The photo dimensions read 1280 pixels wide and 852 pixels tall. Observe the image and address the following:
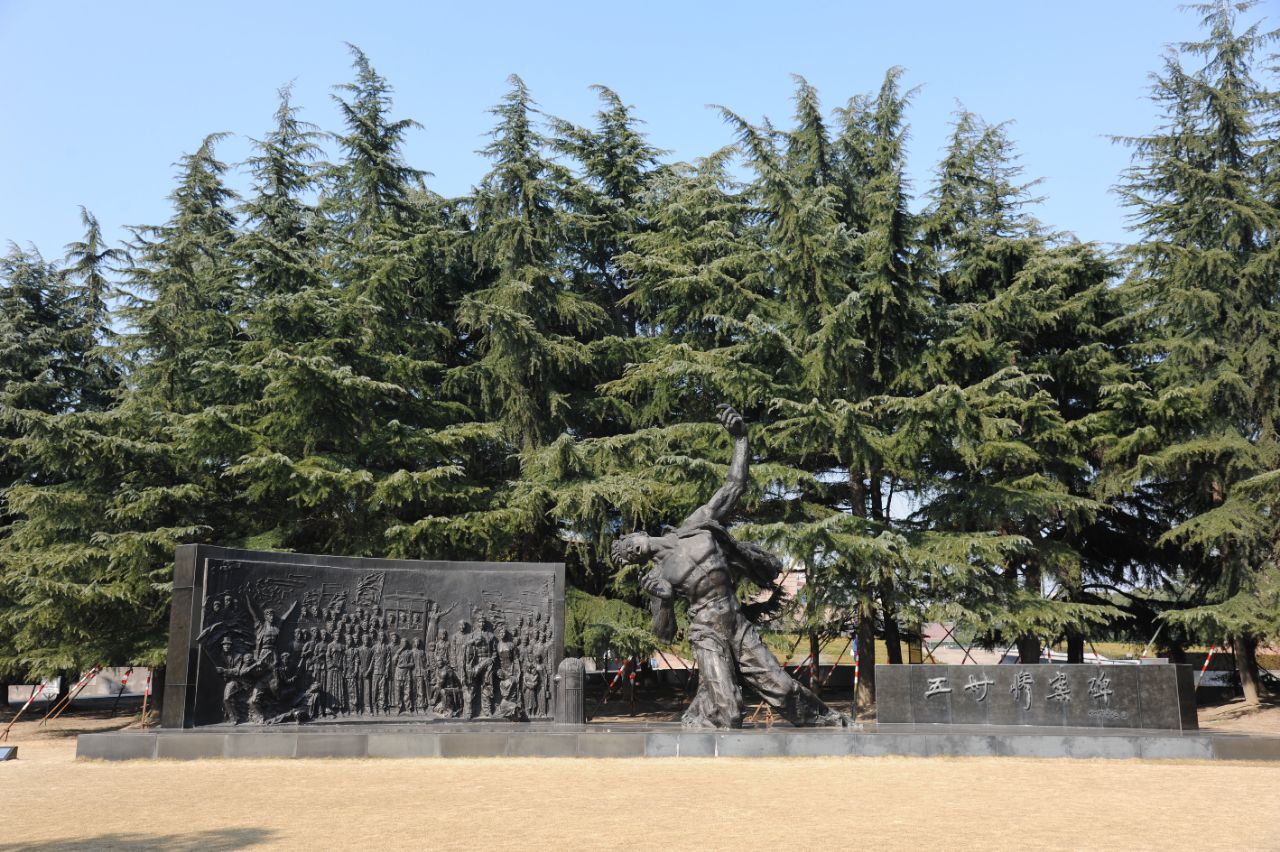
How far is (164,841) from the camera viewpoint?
6480mm

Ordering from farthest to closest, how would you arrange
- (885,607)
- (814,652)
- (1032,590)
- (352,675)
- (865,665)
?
(814,652) → (1032,590) → (865,665) → (885,607) → (352,675)

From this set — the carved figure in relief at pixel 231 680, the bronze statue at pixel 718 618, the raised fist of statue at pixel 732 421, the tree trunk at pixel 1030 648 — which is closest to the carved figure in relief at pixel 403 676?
the carved figure in relief at pixel 231 680

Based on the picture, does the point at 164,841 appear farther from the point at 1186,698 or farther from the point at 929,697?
the point at 1186,698

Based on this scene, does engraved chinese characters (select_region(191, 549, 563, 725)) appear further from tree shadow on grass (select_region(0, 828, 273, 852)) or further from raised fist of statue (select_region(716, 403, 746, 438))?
tree shadow on grass (select_region(0, 828, 273, 852))

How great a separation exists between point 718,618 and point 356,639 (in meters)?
5.12

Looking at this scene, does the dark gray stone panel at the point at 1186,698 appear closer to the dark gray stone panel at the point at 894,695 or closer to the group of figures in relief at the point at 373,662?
the dark gray stone panel at the point at 894,695

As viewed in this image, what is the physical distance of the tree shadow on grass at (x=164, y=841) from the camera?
6.26 metres

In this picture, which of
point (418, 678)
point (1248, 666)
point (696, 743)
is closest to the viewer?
point (696, 743)

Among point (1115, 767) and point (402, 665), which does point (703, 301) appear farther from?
point (1115, 767)

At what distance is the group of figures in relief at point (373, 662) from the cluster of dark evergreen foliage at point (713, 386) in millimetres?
3632

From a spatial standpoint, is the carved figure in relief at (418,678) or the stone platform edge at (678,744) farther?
the carved figure in relief at (418,678)

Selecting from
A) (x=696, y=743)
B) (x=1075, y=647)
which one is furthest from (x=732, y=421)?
(x=1075, y=647)

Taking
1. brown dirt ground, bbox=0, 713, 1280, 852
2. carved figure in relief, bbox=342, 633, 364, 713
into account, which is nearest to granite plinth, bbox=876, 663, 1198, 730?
brown dirt ground, bbox=0, 713, 1280, 852

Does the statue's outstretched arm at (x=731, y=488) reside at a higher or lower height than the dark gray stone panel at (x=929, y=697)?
higher
